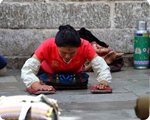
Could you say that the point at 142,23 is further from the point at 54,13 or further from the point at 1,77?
the point at 1,77

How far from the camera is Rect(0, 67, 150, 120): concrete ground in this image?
297 centimetres

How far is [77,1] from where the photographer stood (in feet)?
19.4

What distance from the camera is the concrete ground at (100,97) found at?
9.75ft

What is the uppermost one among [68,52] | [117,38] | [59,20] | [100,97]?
[59,20]

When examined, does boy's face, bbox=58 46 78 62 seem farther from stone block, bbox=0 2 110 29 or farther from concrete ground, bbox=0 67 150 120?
stone block, bbox=0 2 110 29

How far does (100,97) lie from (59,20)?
2460 mm

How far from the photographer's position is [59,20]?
232 inches

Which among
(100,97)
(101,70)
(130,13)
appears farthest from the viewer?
(130,13)

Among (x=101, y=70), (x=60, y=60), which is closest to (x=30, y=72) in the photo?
(x=60, y=60)

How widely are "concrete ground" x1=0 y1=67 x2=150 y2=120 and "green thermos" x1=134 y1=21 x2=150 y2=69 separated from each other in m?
0.49

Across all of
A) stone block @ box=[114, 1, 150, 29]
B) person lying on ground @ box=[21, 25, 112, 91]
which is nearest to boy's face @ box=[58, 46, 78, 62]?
person lying on ground @ box=[21, 25, 112, 91]

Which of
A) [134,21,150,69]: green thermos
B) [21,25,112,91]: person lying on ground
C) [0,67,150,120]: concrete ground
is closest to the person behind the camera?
[0,67,150,120]: concrete ground

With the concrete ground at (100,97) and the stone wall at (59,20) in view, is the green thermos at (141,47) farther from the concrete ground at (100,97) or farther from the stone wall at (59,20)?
the concrete ground at (100,97)

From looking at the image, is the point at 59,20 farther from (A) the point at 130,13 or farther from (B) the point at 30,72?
(B) the point at 30,72
